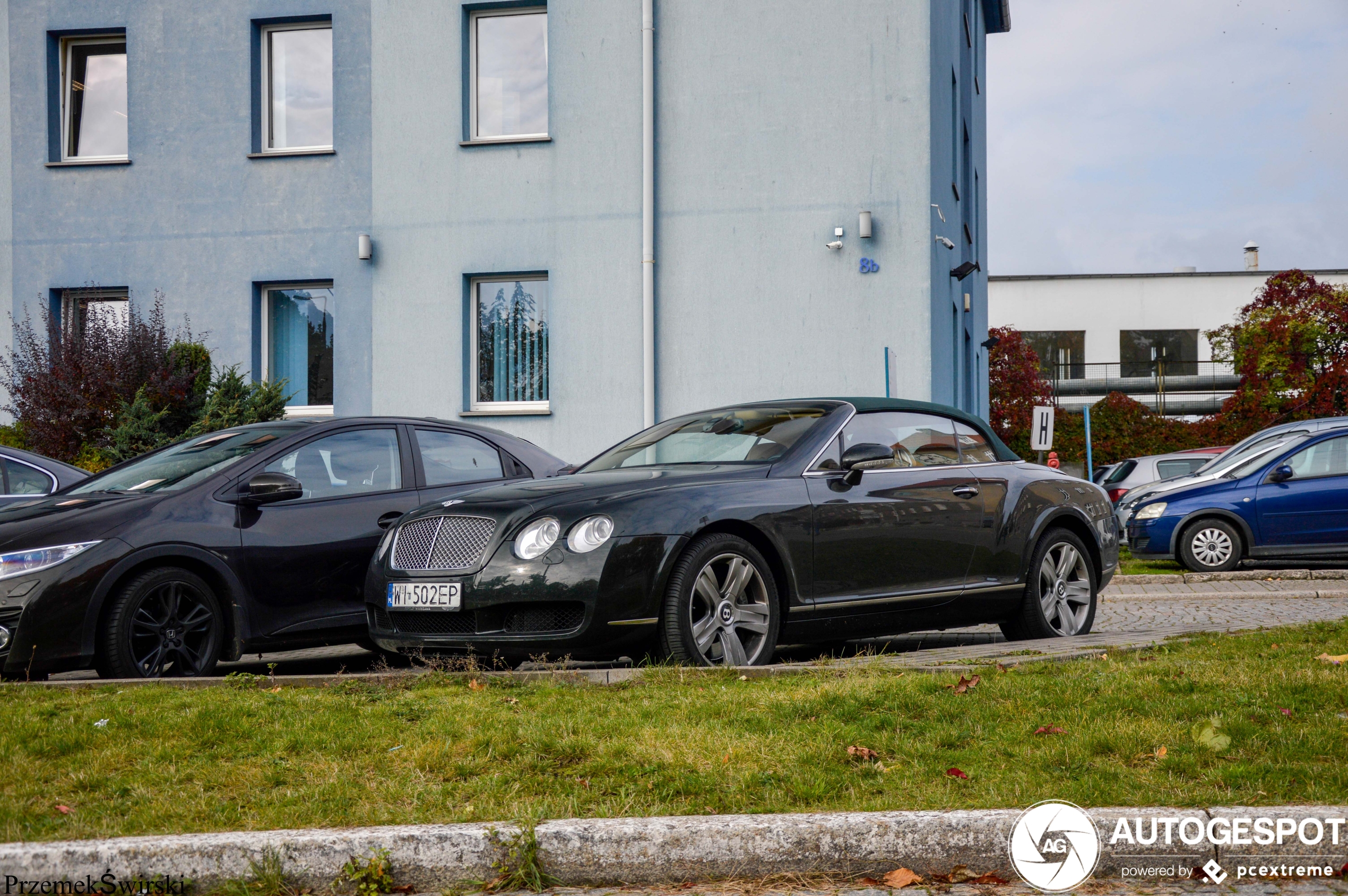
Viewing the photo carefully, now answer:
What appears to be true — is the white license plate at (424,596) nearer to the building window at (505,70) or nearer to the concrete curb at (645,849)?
the concrete curb at (645,849)

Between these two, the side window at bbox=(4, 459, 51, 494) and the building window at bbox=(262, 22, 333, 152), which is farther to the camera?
the building window at bbox=(262, 22, 333, 152)

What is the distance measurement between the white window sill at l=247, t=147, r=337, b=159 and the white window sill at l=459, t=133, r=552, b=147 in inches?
69.3

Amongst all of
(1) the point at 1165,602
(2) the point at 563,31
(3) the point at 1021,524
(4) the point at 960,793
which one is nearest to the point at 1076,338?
(2) the point at 563,31

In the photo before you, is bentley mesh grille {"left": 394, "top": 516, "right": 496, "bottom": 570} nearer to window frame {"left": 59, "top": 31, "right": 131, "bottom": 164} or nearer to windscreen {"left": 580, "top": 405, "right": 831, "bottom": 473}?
windscreen {"left": 580, "top": 405, "right": 831, "bottom": 473}

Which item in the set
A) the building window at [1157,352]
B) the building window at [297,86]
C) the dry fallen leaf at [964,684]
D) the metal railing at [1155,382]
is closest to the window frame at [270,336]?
the building window at [297,86]

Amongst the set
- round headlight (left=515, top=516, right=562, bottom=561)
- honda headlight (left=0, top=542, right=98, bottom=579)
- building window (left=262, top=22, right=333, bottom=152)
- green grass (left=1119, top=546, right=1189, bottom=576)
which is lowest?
green grass (left=1119, top=546, right=1189, bottom=576)

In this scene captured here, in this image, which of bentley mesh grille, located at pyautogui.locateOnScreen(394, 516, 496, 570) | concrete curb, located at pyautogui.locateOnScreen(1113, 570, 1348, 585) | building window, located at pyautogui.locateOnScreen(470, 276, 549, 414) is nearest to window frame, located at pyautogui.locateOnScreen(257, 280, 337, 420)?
building window, located at pyautogui.locateOnScreen(470, 276, 549, 414)

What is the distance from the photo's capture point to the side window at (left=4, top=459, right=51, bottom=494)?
920cm

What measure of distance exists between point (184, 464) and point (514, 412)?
9572mm

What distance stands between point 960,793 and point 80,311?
677 inches

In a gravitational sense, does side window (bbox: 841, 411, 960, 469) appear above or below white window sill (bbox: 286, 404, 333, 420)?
below

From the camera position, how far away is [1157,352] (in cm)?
5447

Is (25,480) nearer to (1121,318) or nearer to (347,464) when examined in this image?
(347,464)

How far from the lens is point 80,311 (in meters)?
18.6
